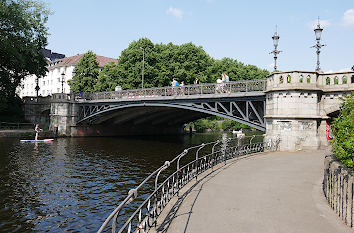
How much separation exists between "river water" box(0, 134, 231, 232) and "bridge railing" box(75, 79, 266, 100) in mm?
6868

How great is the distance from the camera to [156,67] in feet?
154

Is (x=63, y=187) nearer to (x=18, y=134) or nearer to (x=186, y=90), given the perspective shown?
(x=186, y=90)

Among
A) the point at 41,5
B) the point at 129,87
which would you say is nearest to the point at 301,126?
the point at 129,87

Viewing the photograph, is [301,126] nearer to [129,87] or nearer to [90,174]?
[90,174]

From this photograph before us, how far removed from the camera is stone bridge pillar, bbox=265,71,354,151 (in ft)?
56.8

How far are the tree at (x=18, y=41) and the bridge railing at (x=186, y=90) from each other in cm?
834

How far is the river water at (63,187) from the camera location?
903cm

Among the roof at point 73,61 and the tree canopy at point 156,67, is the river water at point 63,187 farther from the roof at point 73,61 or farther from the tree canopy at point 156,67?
the roof at point 73,61

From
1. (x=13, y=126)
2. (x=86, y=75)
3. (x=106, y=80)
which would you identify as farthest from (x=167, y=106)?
(x=86, y=75)

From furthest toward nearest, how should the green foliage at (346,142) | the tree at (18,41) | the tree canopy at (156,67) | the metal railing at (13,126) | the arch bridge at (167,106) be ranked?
1. the tree canopy at (156,67)
2. the metal railing at (13,126)
3. the tree at (18,41)
4. the arch bridge at (167,106)
5. the green foliage at (346,142)

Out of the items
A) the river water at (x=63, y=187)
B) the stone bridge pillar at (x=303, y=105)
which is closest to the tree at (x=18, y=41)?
the river water at (x=63, y=187)

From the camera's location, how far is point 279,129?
58.3 feet

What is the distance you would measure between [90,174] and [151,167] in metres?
3.99

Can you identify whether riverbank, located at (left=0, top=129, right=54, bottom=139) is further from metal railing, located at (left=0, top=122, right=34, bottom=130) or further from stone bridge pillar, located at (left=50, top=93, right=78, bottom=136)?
metal railing, located at (left=0, top=122, right=34, bottom=130)
